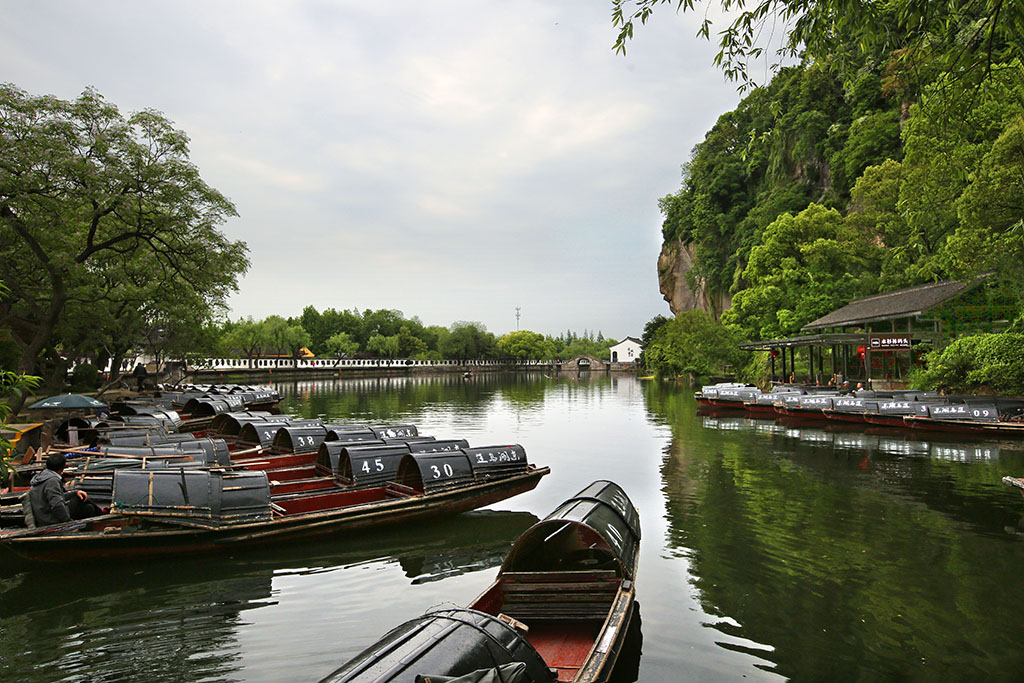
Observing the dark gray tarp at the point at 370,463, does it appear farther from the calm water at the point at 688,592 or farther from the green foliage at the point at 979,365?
the green foliage at the point at 979,365

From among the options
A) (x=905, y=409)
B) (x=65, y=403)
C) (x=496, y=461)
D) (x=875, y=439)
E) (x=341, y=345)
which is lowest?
(x=875, y=439)

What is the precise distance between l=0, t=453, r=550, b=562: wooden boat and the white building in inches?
5967

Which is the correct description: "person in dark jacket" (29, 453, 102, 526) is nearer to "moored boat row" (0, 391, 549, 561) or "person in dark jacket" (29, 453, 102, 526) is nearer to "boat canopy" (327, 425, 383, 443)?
"moored boat row" (0, 391, 549, 561)

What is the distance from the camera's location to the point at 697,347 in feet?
199

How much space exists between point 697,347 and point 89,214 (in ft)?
167

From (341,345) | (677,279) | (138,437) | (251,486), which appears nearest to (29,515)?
(251,486)

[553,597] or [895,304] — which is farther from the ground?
[895,304]

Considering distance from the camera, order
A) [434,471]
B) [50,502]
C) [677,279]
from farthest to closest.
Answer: [677,279], [434,471], [50,502]

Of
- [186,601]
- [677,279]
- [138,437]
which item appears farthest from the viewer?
[677,279]

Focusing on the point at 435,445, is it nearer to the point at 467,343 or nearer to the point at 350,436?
the point at 350,436

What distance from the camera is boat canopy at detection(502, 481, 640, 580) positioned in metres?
7.77

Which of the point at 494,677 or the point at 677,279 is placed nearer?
the point at 494,677

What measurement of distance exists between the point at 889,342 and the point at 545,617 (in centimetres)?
3291

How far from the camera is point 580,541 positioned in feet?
27.8
